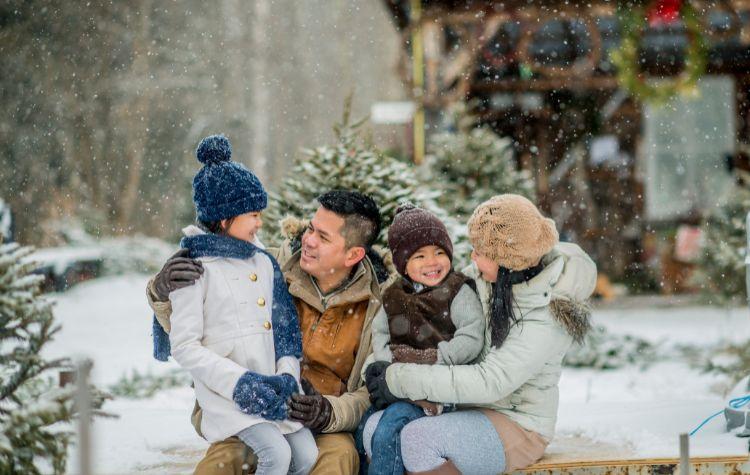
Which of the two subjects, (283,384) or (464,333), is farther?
(464,333)

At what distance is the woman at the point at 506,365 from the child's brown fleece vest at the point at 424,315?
143 millimetres

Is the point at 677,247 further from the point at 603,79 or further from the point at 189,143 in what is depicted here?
the point at 189,143

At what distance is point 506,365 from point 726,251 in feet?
18.8

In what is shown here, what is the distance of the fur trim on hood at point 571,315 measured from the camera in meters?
3.60

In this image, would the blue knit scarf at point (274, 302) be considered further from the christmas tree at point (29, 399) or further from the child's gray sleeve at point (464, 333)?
the child's gray sleeve at point (464, 333)

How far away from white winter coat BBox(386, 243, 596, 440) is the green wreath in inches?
378

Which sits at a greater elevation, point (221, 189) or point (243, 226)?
point (221, 189)

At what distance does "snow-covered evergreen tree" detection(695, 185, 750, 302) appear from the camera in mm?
8469

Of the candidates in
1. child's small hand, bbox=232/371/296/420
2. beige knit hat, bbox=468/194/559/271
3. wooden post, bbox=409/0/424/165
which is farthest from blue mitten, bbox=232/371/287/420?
wooden post, bbox=409/0/424/165

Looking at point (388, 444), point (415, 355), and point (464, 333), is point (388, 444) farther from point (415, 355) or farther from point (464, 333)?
point (464, 333)

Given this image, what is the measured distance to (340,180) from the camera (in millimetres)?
5613

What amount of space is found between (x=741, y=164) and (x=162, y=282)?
46.5ft

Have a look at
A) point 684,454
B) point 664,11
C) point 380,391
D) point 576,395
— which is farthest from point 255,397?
point 664,11

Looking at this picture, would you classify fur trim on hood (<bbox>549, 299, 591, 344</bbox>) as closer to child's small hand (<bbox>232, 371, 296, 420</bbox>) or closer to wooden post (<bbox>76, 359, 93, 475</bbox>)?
child's small hand (<bbox>232, 371, 296, 420</bbox>)
